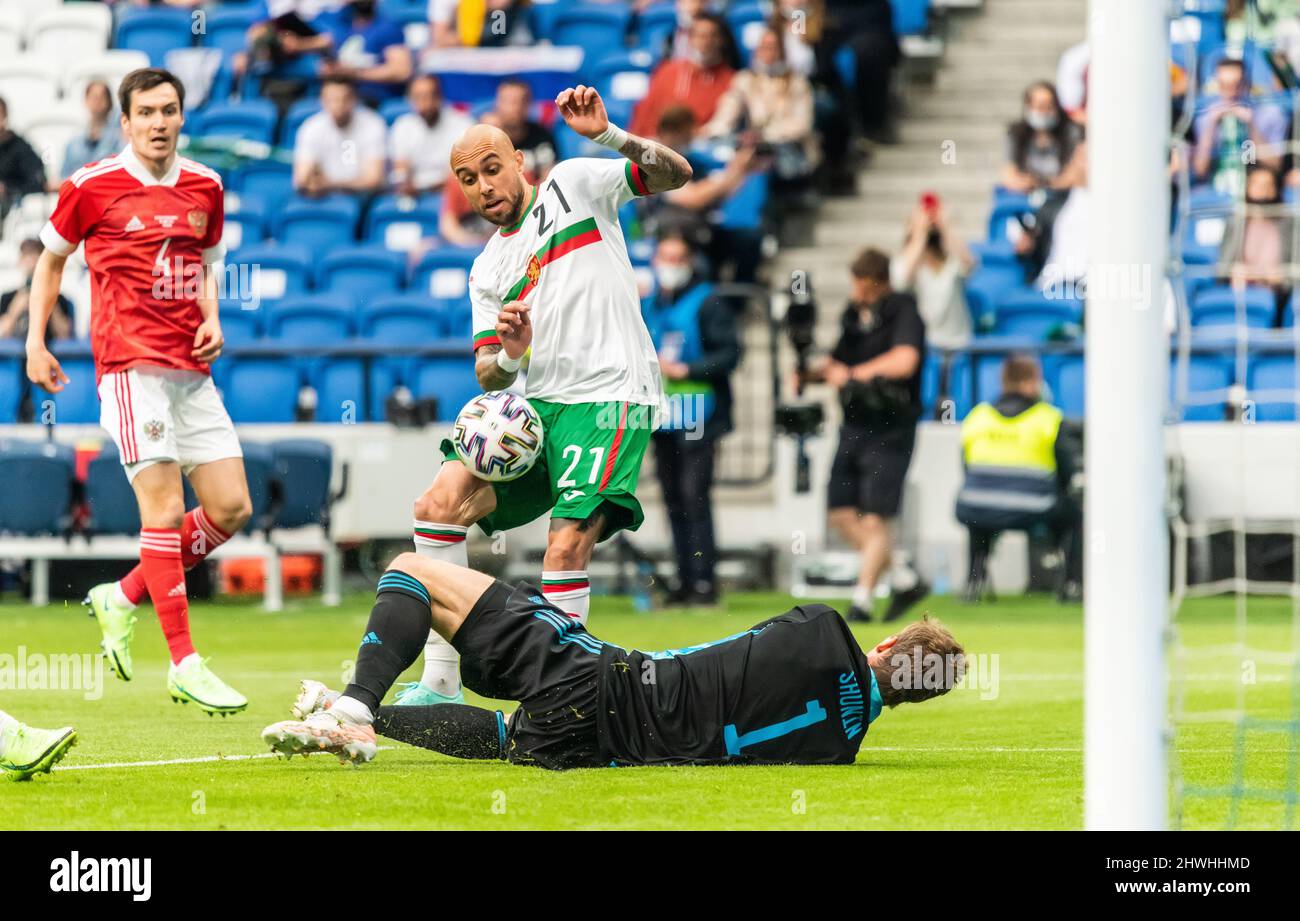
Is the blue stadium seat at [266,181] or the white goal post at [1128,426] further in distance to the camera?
the blue stadium seat at [266,181]

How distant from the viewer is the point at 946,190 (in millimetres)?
17219

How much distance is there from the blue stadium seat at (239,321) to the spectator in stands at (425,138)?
6.41 ft

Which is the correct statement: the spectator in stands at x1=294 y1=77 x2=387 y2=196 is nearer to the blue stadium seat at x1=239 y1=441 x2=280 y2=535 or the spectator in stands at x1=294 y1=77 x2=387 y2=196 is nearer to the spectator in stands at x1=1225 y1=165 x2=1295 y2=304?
the blue stadium seat at x1=239 y1=441 x2=280 y2=535

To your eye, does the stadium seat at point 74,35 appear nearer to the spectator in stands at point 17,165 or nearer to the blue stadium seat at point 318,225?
the spectator in stands at point 17,165

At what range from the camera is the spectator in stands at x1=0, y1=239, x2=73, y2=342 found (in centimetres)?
1437

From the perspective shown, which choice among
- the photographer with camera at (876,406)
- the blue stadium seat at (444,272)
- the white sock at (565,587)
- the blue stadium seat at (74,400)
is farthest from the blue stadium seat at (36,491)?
the white sock at (565,587)

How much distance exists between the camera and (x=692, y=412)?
12.9 metres

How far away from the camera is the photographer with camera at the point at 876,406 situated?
12297mm

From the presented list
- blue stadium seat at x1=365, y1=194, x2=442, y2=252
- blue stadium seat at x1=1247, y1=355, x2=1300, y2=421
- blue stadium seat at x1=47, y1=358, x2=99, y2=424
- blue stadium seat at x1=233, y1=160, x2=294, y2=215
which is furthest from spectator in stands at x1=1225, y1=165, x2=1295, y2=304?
blue stadium seat at x1=47, y1=358, x2=99, y2=424

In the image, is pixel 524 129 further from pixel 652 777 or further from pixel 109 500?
pixel 652 777

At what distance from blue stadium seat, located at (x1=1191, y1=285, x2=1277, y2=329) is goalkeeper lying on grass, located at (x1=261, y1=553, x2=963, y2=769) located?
8.78m
